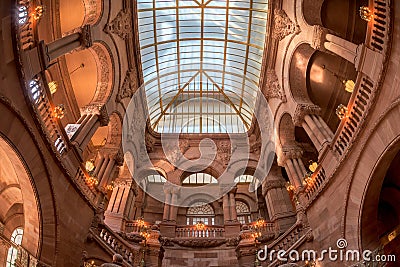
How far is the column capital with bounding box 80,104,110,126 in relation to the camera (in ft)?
49.6

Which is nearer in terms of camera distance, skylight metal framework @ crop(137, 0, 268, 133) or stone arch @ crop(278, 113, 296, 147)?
stone arch @ crop(278, 113, 296, 147)

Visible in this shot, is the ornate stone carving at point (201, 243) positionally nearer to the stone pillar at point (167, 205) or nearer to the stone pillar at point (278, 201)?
the stone pillar at point (167, 205)

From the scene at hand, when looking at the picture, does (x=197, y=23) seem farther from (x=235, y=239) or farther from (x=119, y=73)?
(x=235, y=239)

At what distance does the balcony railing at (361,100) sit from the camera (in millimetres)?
9294

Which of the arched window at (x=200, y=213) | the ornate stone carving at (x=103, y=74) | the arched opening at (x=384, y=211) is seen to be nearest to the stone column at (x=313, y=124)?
the arched opening at (x=384, y=211)

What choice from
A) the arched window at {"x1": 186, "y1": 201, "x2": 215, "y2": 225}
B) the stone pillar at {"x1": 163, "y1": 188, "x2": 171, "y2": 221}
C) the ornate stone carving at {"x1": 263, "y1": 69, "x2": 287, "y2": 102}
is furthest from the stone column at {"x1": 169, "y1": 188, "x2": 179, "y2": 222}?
the ornate stone carving at {"x1": 263, "y1": 69, "x2": 287, "y2": 102}

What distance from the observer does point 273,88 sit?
19.7 metres

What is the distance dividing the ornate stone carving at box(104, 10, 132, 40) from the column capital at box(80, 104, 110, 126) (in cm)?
354

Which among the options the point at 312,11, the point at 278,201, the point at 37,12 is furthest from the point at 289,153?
the point at 37,12

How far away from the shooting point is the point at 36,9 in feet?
32.9

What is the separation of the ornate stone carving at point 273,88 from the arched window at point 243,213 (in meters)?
9.08

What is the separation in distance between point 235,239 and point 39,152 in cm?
1158

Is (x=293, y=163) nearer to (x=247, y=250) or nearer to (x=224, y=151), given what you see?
(x=247, y=250)

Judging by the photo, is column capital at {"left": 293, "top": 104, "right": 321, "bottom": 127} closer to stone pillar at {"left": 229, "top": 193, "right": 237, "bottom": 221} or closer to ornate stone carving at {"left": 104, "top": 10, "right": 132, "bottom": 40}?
stone pillar at {"left": 229, "top": 193, "right": 237, "bottom": 221}
